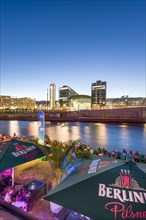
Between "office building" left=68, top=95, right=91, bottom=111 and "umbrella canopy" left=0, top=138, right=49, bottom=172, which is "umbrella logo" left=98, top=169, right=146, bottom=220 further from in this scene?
"office building" left=68, top=95, right=91, bottom=111

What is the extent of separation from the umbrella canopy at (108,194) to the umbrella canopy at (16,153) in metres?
2.36

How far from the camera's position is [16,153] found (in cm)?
530

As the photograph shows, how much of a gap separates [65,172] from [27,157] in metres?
1.38

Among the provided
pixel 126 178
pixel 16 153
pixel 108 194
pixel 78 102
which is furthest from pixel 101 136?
pixel 78 102

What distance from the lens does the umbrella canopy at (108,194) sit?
2596 mm

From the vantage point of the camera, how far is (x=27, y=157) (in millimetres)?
5406

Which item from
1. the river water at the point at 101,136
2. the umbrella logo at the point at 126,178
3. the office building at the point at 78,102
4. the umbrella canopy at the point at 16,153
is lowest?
the river water at the point at 101,136

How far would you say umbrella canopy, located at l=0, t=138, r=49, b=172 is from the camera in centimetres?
485

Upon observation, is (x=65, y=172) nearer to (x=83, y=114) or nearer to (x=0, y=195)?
(x=0, y=195)

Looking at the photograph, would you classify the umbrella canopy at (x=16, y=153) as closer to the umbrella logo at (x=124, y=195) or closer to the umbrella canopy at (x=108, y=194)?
the umbrella canopy at (x=108, y=194)

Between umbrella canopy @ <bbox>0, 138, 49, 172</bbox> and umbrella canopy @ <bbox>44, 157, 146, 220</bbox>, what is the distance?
236cm

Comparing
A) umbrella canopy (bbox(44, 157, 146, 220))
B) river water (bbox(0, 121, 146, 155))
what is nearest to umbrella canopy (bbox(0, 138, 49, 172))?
umbrella canopy (bbox(44, 157, 146, 220))

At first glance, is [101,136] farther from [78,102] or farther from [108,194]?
[78,102]

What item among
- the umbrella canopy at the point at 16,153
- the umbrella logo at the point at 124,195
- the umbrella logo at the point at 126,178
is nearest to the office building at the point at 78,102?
the umbrella canopy at the point at 16,153
